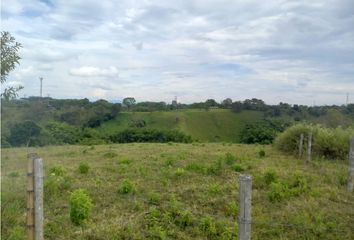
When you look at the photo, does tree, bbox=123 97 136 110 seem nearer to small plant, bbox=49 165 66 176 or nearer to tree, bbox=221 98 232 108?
tree, bbox=221 98 232 108

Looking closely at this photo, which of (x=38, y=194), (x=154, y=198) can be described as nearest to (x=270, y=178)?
(x=154, y=198)

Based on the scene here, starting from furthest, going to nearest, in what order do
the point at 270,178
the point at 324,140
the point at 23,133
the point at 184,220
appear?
the point at 23,133
the point at 324,140
the point at 270,178
the point at 184,220

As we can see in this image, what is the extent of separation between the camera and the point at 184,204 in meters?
7.53

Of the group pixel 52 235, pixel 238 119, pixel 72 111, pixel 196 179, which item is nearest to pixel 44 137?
pixel 72 111

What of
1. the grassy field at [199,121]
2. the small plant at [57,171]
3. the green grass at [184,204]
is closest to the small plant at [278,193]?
the green grass at [184,204]

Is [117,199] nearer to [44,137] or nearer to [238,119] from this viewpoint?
[44,137]

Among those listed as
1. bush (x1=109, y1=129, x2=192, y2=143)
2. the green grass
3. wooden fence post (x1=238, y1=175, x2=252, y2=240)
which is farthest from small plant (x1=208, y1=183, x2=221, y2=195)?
bush (x1=109, y1=129, x2=192, y2=143)

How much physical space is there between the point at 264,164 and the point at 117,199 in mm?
6029

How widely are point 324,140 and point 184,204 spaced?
29.6 ft

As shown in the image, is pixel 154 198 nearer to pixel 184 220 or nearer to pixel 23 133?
pixel 184 220

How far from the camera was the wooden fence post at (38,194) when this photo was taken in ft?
13.5

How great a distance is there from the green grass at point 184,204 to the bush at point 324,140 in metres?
3.47

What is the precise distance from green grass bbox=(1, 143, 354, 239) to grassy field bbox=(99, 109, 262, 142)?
47300mm

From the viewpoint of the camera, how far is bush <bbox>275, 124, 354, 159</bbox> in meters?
14.4
